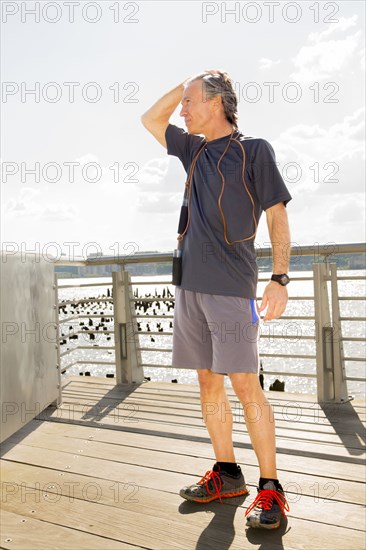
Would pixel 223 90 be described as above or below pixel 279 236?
above

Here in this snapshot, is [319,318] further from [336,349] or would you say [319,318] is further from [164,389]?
[164,389]

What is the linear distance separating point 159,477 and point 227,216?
1.13 metres

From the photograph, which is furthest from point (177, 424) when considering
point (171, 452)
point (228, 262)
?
point (228, 262)

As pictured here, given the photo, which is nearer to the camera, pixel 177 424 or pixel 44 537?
pixel 44 537

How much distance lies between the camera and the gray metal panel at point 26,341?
9.23ft

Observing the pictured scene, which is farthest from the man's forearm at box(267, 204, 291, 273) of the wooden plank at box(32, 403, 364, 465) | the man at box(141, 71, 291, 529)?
the wooden plank at box(32, 403, 364, 465)

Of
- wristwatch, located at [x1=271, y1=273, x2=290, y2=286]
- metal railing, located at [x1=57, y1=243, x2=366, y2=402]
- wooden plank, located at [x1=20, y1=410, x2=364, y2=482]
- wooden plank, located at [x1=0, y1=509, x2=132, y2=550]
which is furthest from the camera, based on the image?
metal railing, located at [x1=57, y1=243, x2=366, y2=402]

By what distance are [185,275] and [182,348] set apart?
264 mm

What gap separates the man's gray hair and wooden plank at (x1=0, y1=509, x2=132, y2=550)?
146cm

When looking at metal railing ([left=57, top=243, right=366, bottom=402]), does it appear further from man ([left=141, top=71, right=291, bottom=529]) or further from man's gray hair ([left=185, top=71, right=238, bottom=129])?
man's gray hair ([left=185, top=71, right=238, bottom=129])

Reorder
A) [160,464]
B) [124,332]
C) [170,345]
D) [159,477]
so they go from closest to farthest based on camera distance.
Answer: [159,477], [160,464], [124,332], [170,345]

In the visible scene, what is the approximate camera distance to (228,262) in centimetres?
194

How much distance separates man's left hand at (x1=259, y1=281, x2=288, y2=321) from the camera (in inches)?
72.7

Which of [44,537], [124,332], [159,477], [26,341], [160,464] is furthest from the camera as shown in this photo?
[124,332]
